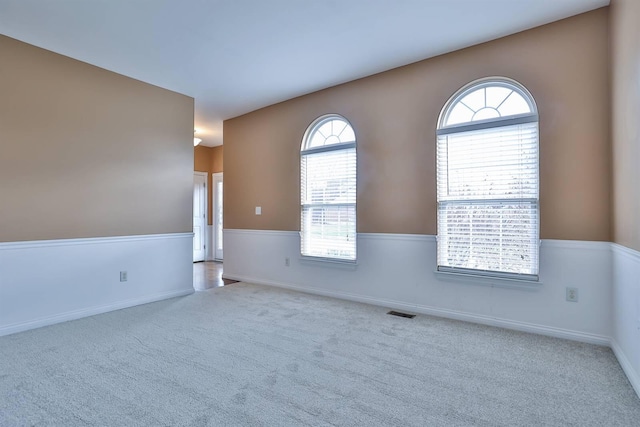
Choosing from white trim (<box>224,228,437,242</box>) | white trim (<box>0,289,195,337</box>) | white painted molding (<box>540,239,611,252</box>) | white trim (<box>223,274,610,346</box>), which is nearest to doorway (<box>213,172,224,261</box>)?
white trim (<box>224,228,437,242</box>)

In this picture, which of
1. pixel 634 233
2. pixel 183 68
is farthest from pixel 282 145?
pixel 634 233

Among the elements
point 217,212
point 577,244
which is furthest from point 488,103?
point 217,212

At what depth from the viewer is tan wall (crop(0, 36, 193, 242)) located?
3.07 m

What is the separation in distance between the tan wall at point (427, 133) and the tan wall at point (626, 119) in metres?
0.19

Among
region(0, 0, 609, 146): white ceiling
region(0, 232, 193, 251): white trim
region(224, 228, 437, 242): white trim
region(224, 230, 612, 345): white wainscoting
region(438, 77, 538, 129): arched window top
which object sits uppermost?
region(0, 0, 609, 146): white ceiling

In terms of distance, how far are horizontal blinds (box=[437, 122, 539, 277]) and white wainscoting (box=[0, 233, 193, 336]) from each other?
3.42 m

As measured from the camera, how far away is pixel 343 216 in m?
4.20

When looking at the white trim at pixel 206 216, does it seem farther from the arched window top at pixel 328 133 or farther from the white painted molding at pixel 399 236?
the white painted molding at pixel 399 236

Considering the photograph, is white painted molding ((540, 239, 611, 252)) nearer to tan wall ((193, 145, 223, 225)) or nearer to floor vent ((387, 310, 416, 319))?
floor vent ((387, 310, 416, 319))

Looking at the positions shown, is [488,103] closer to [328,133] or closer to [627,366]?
[328,133]

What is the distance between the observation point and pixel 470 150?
3.26 m

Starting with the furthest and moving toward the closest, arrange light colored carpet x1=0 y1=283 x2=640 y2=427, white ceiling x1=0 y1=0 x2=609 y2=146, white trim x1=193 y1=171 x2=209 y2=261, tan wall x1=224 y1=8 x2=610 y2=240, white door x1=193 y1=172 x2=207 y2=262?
white trim x1=193 y1=171 x2=209 y2=261 < white door x1=193 y1=172 x2=207 y2=262 < tan wall x1=224 y1=8 x2=610 y2=240 < white ceiling x1=0 y1=0 x2=609 y2=146 < light colored carpet x1=0 y1=283 x2=640 y2=427

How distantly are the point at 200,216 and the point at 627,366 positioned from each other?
286 inches

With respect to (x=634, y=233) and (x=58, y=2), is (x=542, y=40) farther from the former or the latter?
(x=58, y=2)
